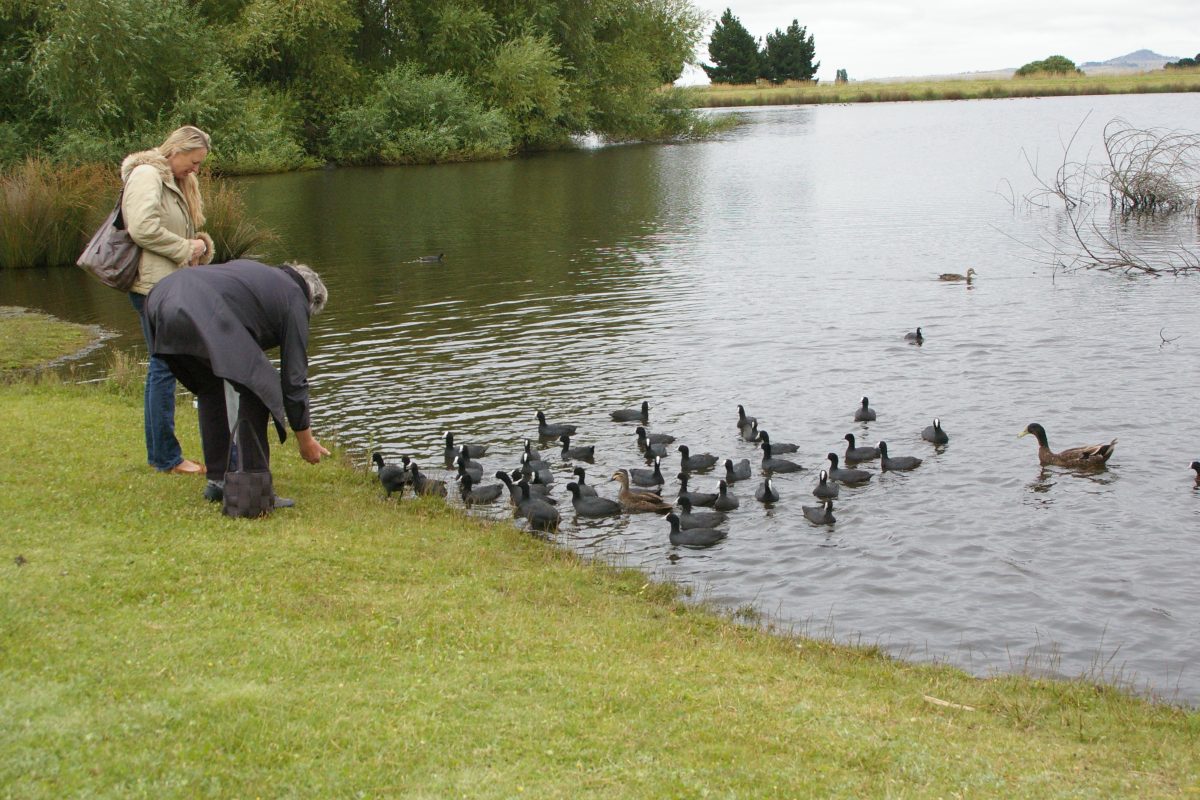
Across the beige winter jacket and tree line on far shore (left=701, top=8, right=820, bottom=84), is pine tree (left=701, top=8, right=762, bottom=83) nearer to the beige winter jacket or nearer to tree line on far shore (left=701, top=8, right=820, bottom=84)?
tree line on far shore (left=701, top=8, right=820, bottom=84)

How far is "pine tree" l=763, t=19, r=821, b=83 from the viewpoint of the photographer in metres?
146

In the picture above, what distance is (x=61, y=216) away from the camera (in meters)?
32.3

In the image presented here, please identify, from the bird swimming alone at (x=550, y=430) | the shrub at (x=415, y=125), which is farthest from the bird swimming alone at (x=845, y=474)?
the shrub at (x=415, y=125)

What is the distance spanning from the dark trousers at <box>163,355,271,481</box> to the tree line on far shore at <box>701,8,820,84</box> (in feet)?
453

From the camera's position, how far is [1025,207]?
42.3m

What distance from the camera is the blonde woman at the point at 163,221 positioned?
11.1m

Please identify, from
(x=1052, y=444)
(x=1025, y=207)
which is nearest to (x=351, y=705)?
(x=1052, y=444)

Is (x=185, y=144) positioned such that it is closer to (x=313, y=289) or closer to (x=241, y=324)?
(x=313, y=289)

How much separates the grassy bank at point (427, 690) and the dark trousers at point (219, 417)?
518mm

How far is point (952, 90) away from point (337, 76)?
230 feet

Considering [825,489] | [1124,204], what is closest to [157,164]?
[825,489]

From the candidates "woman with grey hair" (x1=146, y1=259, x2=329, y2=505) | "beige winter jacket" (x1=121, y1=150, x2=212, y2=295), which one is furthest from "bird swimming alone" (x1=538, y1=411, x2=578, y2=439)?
"woman with grey hair" (x1=146, y1=259, x2=329, y2=505)

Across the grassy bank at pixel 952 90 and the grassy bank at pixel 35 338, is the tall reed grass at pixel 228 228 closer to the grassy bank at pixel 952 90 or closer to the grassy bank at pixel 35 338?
the grassy bank at pixel 35 338

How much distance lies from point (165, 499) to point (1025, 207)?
1477 inches
